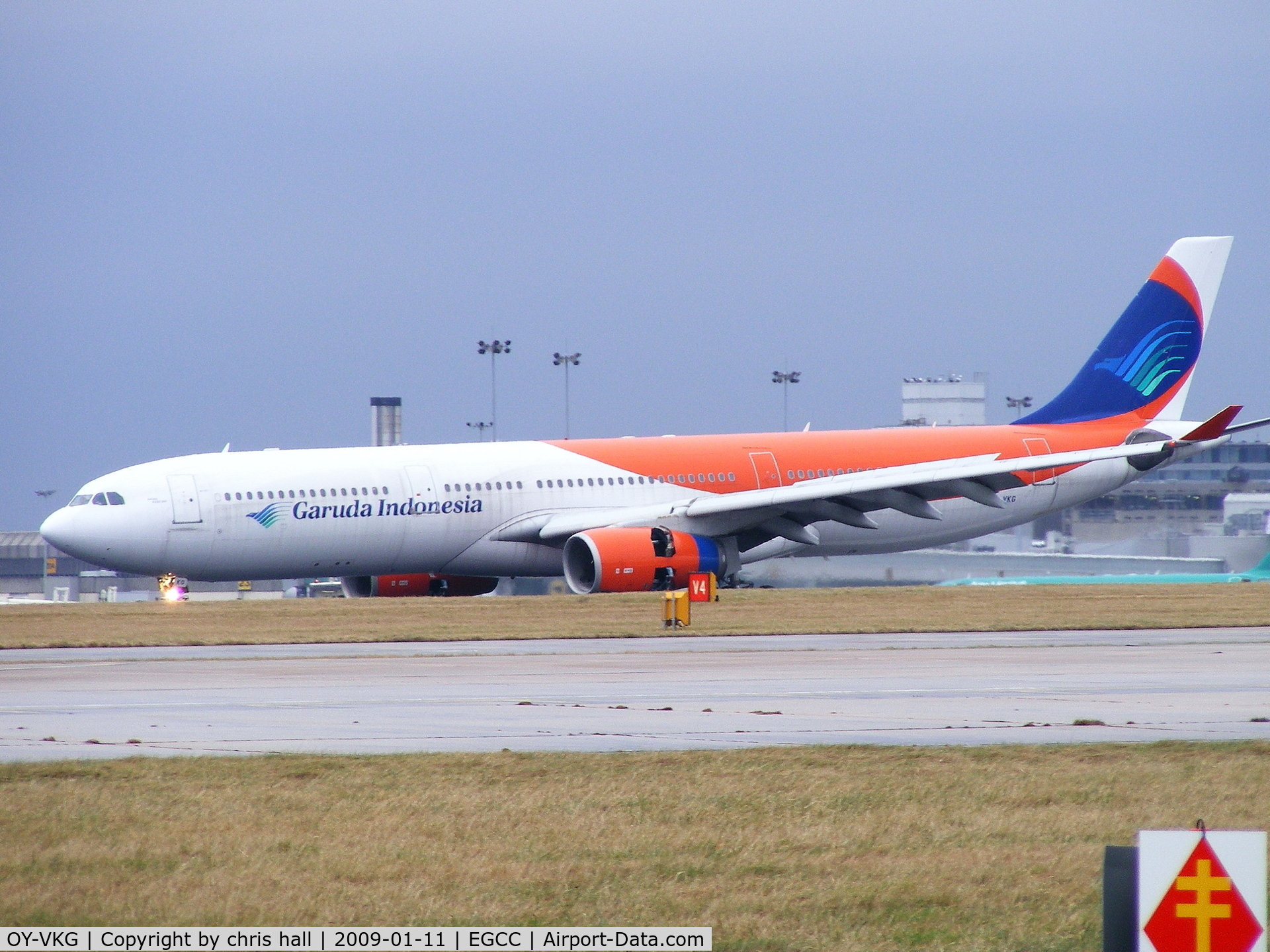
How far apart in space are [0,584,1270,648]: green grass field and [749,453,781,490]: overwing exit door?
11.0ft

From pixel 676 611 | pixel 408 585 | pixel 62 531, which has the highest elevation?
pixel 62 531

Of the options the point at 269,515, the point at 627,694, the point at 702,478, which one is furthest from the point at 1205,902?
the point at 702,478

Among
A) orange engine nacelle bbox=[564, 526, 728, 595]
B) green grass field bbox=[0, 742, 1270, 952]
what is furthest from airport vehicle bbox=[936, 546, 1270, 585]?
green grass field bbox=[0, 742, 1270, 952]

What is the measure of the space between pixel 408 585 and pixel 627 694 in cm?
2435

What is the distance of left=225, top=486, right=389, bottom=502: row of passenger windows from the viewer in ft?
118

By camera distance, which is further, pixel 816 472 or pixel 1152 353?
pixel 1152 353

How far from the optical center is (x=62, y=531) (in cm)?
3553

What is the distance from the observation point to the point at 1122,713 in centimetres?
1552

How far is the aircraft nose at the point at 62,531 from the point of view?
35469mm

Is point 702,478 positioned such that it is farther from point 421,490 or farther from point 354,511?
point 354,511

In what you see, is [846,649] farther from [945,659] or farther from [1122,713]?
[1122,713]

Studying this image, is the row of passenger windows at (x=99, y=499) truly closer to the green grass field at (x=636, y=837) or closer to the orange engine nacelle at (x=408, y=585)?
the orange engine nacelle at (x=408, y=585)

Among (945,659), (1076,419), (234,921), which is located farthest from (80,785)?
(1076,419)

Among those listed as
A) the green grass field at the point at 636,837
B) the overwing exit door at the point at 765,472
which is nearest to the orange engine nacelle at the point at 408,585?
the overwing exit door at the point at 765,472
